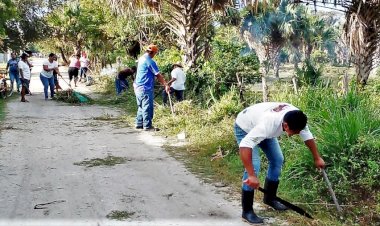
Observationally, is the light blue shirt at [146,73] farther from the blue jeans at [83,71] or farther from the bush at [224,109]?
the blue jeans at [83,71]

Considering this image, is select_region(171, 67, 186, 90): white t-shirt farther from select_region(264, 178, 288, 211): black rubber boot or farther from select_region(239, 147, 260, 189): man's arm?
select_region(239, 147, 260, 189): man's arm

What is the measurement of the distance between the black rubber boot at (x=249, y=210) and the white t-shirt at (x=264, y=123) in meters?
0.65

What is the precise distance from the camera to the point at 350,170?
17.5ft

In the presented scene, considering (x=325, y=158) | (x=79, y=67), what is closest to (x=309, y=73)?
(x=325, y=158)

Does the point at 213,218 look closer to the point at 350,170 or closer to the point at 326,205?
the point at 326,205

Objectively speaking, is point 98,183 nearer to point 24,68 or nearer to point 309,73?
point 309,73

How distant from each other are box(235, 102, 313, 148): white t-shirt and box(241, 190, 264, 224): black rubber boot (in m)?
0.65

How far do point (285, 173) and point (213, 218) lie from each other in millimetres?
1337

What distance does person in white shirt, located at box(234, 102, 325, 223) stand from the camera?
398 centimetres

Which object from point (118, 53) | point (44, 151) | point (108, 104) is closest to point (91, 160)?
point (44, 151)

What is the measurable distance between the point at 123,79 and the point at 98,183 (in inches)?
370

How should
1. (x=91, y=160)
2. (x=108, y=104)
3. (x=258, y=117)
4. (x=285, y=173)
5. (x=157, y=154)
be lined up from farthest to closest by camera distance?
(x=108, y=104) < (x=157, y=154) < (x=91, y=160) < (x=285, y=173) < (x=258, y=117)

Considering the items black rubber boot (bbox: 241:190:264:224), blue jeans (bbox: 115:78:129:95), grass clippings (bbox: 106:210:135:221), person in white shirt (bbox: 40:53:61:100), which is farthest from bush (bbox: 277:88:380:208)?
person in white shirt (bbox: 40:53:61:100)

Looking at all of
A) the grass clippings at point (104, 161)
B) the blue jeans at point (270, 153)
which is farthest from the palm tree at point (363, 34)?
the blue jeans at point (270, 153)
